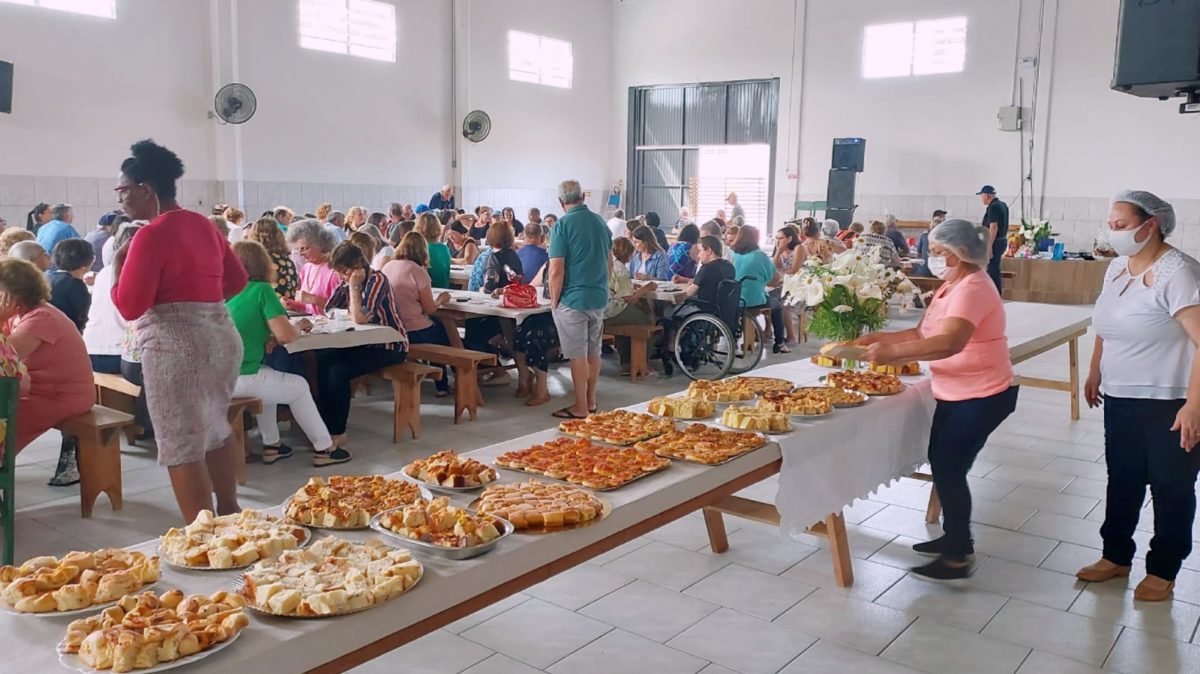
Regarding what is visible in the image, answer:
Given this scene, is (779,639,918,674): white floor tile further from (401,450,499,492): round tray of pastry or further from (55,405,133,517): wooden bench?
(55,405,133,517): wooden bench

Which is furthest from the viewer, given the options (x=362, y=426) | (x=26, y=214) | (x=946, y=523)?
(x=26, y=214)

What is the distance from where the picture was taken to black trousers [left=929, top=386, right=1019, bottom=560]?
3.36m

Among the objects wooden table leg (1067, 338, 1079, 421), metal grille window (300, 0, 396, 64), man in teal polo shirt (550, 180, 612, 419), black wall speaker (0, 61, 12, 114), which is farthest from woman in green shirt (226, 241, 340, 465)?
metal grille window (300, 0, 396, 64)

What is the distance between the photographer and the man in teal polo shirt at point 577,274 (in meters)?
5.58

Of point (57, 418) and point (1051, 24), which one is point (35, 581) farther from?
point (1051, 24)

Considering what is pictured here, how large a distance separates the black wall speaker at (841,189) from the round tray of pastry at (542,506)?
13399mm

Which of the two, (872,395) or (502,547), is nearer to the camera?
(502,547)

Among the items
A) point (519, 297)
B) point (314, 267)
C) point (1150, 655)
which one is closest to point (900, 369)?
point (1150, 655)

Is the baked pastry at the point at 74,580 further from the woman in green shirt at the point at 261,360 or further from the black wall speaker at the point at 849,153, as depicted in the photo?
the black wall speaker at the point at 849,153

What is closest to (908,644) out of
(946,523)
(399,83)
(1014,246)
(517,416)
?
(946,523)

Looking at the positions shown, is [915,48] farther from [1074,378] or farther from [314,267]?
[314,267]

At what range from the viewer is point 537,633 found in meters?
3.10

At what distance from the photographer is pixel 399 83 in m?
14.3

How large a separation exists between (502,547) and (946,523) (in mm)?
2227
